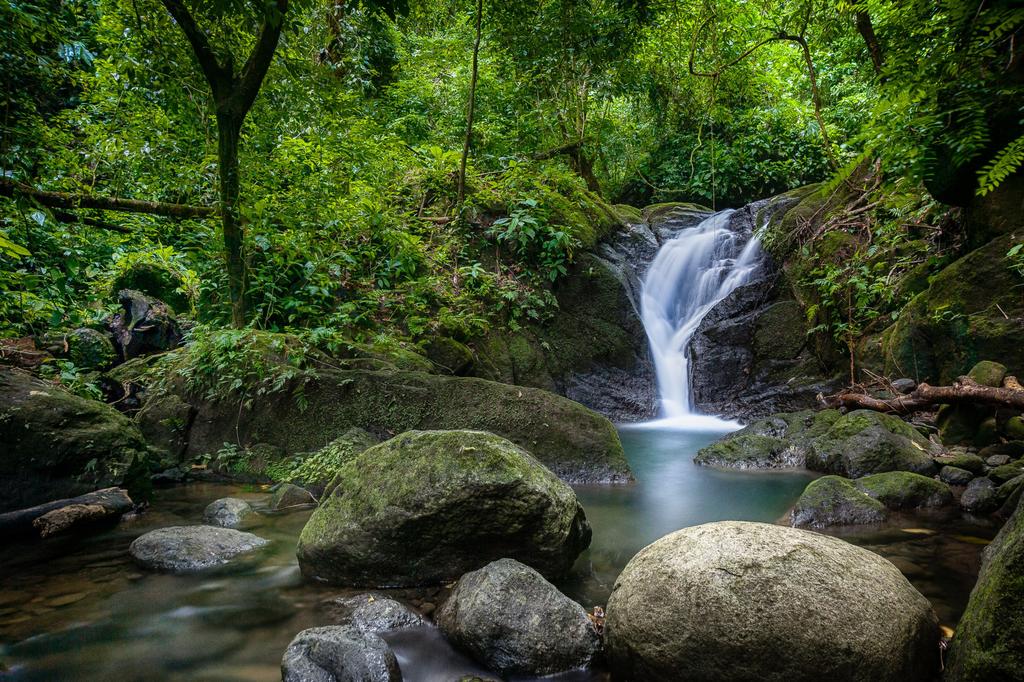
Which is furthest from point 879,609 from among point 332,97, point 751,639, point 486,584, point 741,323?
point 741,323

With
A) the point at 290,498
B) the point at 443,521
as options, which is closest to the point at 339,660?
the point at 443,521

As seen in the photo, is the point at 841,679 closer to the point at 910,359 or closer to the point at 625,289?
the point at 910,359

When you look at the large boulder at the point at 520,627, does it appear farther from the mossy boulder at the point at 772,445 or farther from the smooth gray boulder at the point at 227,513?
the mossy boulder at the point at 772,445

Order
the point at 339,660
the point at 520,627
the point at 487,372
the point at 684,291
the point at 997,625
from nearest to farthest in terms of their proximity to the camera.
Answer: the point at 997,625 → the point at 339,660 → the point at 520,627 → the point at 487,372 → the point at 684,291

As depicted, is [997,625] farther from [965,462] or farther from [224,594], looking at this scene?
[965,462]

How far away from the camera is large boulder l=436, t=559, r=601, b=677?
282cm

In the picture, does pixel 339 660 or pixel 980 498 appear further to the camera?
pixel 980 498

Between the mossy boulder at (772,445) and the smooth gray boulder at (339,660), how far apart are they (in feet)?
17.4

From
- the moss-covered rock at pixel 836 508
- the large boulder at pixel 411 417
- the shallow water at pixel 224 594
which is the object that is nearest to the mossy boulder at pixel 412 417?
the large boulder at pixel 411 417

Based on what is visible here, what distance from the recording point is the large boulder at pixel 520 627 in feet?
9.25

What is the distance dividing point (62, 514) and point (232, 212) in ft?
10.6

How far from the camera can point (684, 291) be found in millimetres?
12195

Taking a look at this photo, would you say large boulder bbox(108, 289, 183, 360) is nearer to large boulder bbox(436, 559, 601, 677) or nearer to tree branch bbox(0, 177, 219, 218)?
tree branch bbox(0, 177, 219, 218)

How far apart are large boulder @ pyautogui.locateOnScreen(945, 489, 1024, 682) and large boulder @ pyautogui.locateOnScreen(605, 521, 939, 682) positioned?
26 cm
